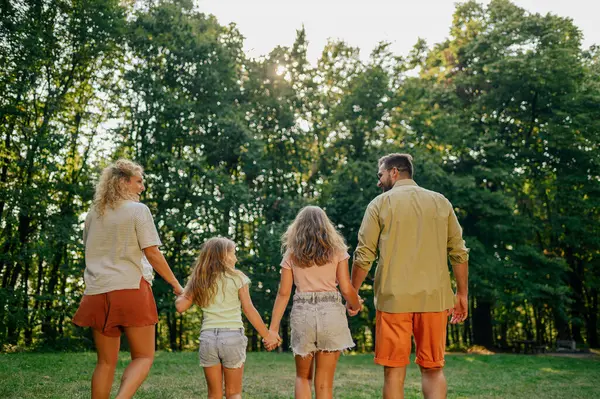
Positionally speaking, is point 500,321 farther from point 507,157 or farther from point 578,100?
point 578,100

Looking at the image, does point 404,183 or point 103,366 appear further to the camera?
point 404,183

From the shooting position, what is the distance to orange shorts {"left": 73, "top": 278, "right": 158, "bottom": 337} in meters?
4.35

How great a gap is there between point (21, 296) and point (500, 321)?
83.8 feet

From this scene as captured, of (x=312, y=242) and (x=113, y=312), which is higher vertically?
(x=312, y=242)

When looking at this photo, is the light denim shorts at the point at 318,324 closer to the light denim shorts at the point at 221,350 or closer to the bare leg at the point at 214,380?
the light denim shorts at the point at 221,350

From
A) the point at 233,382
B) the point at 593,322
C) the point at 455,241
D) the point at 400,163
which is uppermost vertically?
the point at 400,163

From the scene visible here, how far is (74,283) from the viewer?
2266 cm

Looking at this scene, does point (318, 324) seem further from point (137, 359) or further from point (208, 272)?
point (137, 359)

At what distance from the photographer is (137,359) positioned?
4492 mm

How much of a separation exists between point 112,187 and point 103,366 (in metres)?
1.49

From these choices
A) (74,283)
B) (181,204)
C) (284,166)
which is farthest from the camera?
(284,166)

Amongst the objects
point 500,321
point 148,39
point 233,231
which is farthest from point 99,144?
point 500,321

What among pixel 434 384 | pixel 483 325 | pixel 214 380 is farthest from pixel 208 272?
pixel 483 325

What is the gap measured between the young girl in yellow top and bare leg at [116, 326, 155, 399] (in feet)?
1.57
